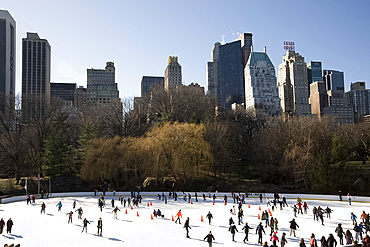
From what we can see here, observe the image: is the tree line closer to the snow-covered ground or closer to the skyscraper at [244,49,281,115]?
the snow-covered ground

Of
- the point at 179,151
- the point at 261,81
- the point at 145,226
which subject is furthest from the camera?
the point at 261,81

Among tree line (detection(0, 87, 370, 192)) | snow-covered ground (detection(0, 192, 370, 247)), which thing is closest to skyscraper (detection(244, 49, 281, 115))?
tree line (detection(0, 87, 370, 192))

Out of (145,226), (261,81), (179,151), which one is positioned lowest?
(145,226)

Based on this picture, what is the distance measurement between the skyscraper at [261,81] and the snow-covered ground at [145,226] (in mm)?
152219

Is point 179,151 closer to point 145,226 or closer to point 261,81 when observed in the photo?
point 145,226

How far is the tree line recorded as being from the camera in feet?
146

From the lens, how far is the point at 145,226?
22.5 m

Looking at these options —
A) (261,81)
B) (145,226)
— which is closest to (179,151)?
(145,226)

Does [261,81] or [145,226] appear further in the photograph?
[261,81]

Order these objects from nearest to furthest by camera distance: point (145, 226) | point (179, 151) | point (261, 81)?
1. point (145, 226)
2. point (179, 151)
3. point (261, 81)

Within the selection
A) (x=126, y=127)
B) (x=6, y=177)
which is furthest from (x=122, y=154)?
(x=6, y=177)

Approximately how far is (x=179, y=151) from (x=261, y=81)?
150m

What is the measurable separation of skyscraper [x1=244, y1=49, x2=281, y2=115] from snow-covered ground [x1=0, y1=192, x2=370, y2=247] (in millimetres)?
152219

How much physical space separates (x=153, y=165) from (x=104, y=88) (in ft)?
516
